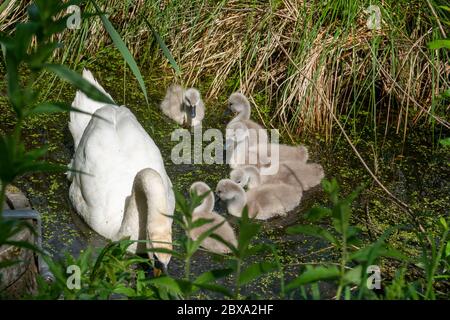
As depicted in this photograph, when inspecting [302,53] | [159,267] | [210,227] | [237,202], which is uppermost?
[302,53]

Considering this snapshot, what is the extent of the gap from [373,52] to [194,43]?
4.94 ft

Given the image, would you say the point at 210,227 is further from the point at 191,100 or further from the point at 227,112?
the point at 227,112

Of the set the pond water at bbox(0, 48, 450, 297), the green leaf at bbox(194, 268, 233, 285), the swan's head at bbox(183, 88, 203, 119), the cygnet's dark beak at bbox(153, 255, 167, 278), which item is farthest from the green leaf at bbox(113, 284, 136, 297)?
the swan's head at bbox(183, 88, 203, 119)

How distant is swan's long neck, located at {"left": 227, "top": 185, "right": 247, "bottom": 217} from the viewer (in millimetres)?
5117

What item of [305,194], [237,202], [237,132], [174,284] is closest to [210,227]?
[237,202]

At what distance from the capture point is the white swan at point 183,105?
6.05m

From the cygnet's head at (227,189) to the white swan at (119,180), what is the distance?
29 centimetres

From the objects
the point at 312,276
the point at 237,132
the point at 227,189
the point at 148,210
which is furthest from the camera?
the point at 237,132

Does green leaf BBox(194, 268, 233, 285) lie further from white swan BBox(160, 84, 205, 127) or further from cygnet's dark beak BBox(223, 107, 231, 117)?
cygnet's dark beak BBox(223, 107, 231, 117)

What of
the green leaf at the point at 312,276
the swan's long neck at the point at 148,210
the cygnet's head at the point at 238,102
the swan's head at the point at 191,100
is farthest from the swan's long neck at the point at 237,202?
the green leaf at the point at 312,276

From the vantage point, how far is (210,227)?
194 inches

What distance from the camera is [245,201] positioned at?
5172 millimetres

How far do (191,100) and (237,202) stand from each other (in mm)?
1110
